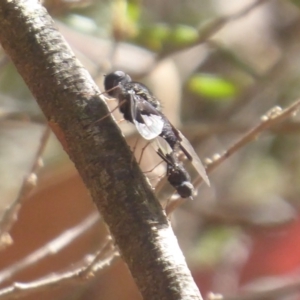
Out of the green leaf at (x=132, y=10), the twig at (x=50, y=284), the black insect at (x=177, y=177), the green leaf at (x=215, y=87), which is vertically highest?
the green leaf at (x=132, y=10)

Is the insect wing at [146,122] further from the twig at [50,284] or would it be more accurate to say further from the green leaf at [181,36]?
the green leaf at [181,36]

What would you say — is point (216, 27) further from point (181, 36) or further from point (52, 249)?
point (52, 249)

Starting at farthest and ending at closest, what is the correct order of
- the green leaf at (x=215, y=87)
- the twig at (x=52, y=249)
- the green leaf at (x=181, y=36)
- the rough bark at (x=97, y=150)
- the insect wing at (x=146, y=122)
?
the green leaf at (x=215, y=87) < the green leaf at (x=181, y=36) < the twig at (x=52, y=249) < the insect wing at (x=146, y=122) < the rough bark at (x=97, y=150)

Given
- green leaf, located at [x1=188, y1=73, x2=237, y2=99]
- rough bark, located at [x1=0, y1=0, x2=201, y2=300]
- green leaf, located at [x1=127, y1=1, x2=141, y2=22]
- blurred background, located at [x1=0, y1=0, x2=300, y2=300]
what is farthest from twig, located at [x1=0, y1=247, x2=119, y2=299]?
green leaf, located at [x1=188, y1=73, x2=237, y2=99]

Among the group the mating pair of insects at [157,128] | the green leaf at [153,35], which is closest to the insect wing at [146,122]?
the mating pair of insects at [157,128]

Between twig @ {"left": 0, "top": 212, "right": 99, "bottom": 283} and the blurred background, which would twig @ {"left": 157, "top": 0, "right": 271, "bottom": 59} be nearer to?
the blurred background

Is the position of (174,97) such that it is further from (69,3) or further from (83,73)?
(83,73)

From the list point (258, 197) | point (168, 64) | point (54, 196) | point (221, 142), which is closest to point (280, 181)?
point (258, 197)
